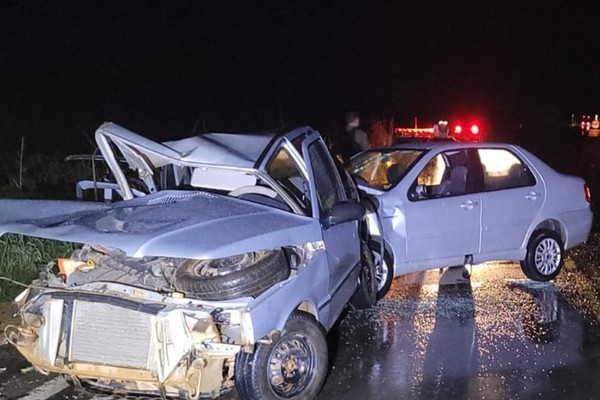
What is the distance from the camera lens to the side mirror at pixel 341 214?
589 cm

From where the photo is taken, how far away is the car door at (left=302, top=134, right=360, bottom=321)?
5898mm

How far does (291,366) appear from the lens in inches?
206

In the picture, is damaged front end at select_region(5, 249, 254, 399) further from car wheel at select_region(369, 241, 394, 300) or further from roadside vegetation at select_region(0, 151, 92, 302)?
roadside vegetation at select_region(0, 151, 92, 302)

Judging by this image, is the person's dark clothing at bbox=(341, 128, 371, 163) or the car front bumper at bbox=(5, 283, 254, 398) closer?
the car front bumper at bbox=(5, 283, 254, 398)

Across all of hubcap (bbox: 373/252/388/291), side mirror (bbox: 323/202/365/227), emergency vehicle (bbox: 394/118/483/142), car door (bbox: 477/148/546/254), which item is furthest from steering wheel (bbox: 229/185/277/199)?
emergency vehicle (bbox: 394/118/483/142)

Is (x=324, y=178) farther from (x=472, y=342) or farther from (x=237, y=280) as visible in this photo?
(x=472, y=342)

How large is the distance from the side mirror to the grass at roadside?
3.70m

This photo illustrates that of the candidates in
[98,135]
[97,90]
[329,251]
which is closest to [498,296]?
[329,251]

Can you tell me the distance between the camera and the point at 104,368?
15.8 feet

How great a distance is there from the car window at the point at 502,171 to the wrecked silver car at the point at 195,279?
9.77 ft

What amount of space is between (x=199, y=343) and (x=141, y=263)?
3.30ft

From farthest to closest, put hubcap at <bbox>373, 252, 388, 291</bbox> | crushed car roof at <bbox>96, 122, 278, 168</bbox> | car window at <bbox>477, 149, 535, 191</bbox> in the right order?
car window at <bbox>477, 149, 535, 191</bbox>
hubcap at <bbox>373, 252, 388, 291</bbox>
crushed car roof at <bbox>96, 122, 278, 168</bbox>

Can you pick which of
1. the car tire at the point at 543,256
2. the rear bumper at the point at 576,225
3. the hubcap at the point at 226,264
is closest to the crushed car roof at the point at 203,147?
the hubcap at the point at 226,264

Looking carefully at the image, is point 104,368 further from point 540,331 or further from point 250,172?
point 540,331
